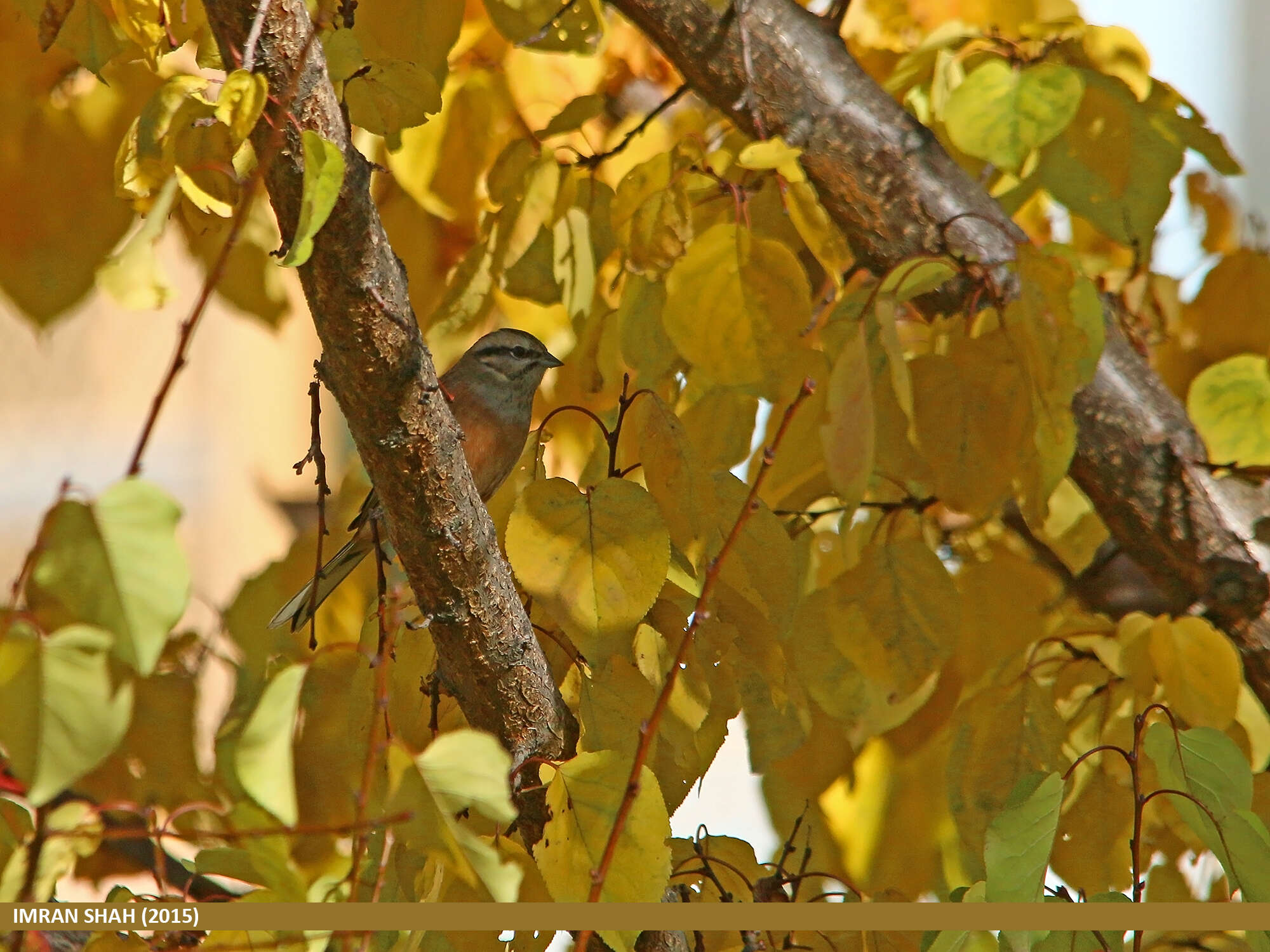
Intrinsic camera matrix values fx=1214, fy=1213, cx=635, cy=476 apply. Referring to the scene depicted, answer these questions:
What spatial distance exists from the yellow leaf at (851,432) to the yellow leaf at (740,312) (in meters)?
0.12

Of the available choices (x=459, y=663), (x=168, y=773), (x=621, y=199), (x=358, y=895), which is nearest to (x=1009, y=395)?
(x=621, y=199)

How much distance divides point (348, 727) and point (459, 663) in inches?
4.1

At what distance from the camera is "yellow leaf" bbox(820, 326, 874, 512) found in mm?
764

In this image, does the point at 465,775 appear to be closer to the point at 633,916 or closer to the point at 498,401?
the point at 633,916

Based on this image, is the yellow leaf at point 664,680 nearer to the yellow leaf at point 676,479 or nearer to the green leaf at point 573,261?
the yellow leaf at point 676,479

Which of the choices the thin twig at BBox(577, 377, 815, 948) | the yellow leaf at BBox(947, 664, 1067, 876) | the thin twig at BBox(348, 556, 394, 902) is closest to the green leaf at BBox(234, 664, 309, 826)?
the thin twig at BBox(348, 556, 394, 902)

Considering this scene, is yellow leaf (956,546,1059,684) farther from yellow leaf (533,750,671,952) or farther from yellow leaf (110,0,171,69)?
yellow leaf (110,0,171,69)

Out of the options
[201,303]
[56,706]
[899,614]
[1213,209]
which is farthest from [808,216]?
[1213,209]

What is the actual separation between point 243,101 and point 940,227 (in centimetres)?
78

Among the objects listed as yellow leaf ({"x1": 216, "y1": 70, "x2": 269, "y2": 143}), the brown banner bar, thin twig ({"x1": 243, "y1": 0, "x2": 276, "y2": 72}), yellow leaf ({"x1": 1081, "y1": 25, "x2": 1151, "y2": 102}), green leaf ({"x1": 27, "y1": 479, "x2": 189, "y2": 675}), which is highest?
yellow leaf ({"x1": 1081, "y1": 25, "x2": 1151, "y2": 102})

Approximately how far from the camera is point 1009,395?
0.97 metres

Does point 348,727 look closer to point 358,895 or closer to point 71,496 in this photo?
point 358,895

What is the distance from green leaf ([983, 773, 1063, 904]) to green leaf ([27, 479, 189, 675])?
0.51 metres

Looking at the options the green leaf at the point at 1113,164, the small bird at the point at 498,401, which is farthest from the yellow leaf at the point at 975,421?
the small bird at the point at 498,401
